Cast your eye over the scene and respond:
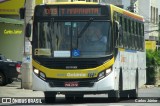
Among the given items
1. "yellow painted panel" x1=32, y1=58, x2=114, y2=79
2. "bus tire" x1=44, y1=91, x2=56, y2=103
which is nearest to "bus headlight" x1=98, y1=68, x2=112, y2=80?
"yellow painted panel" x1=32, y1=58, x2=114, y2=79

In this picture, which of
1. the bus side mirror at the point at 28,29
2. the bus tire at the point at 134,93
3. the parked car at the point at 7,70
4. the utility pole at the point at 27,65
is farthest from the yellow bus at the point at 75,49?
the parked car at the point at 7,70

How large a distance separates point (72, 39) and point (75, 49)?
1.14ft

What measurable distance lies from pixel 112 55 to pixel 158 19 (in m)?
64.7

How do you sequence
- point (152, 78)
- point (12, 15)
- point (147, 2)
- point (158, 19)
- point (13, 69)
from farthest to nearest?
point (158, 19)
point (147, 2)
point (152, 78)
point (12, 15)
point (13, 69)

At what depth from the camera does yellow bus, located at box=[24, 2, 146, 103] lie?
19.0 m

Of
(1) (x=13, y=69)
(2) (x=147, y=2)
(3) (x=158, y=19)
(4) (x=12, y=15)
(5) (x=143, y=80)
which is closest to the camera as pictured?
(5) (x=143, y=80)

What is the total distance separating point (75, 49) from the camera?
19.1 meters

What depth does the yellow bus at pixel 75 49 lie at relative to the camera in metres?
19.0

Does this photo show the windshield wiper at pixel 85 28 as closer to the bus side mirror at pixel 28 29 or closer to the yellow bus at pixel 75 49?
the yellow bus at pixel 75 49

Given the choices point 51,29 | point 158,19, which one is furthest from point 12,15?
point 158,19

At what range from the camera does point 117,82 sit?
20.0 metres

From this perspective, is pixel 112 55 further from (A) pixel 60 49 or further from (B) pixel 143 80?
(B) pixel 143 80

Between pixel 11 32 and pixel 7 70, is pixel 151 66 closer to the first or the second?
pixel 11 32

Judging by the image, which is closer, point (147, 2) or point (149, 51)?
point (149, 51)
